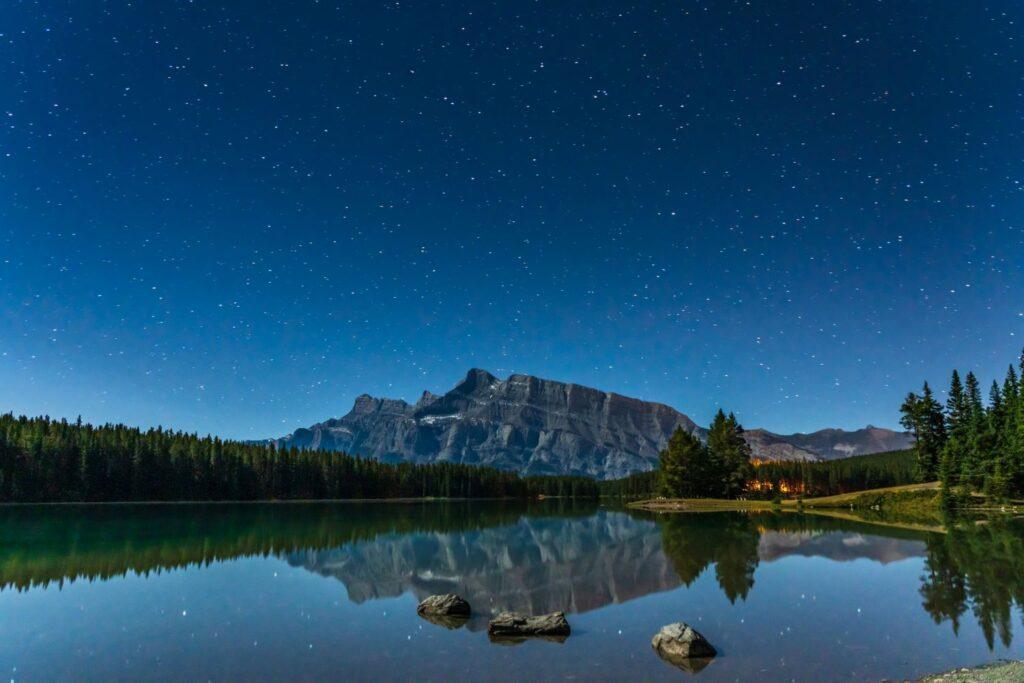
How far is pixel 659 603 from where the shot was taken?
83.5ft

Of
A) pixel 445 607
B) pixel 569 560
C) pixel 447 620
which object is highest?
pixel 445 607

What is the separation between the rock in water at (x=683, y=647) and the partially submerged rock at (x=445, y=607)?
8.56 meters

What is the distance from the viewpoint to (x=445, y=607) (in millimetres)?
23719

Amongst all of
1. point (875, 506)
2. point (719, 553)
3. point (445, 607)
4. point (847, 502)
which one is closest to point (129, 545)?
point (445, 607)

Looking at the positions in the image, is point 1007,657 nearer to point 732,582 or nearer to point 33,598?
point 732,582

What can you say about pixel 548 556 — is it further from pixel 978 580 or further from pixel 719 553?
pixel 978 580

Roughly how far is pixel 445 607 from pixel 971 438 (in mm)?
97601

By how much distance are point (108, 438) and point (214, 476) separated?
28.2m

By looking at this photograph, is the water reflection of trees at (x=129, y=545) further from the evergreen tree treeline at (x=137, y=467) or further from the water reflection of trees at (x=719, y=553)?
the evergreen tree treeline at (x=137, y=467)

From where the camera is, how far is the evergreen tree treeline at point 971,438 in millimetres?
80938

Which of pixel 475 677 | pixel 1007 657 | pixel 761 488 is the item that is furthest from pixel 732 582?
pixel 761 488

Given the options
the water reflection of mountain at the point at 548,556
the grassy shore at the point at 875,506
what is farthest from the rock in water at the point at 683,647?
the grassy shore at the point at 875,506

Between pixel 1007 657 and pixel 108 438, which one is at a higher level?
pixel 108 438

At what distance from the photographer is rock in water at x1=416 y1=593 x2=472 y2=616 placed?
23547 millimetres
